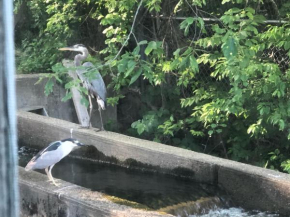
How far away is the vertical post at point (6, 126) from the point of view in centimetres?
55

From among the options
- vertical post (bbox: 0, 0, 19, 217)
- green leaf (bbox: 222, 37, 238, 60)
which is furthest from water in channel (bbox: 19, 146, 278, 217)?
vertical post (bbox: 0, 0, 19, 217)

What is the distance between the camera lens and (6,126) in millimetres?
555

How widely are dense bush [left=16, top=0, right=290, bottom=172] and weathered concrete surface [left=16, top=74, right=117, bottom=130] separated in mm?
441

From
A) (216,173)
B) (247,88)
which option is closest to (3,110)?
(216,173)

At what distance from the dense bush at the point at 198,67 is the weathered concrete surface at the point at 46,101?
441mm

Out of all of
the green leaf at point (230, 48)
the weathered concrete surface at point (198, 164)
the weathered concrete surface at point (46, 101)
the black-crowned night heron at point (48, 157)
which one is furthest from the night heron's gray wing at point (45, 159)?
the weathered concrete surface at point (46, 101)

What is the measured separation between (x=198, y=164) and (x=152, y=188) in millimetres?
557

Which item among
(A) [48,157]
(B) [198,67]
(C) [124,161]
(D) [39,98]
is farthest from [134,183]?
(D) [39,98]

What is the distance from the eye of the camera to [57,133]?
683 cm

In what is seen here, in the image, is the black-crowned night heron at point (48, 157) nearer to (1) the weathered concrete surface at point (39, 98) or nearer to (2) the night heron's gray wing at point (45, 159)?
(2) the night heron's gray wing at point (45, 159)

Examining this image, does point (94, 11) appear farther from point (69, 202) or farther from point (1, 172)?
point (1, 172)

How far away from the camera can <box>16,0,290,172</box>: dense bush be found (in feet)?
18.1

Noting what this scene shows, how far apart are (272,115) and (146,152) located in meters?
1.51

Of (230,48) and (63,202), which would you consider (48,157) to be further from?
(230,48)
